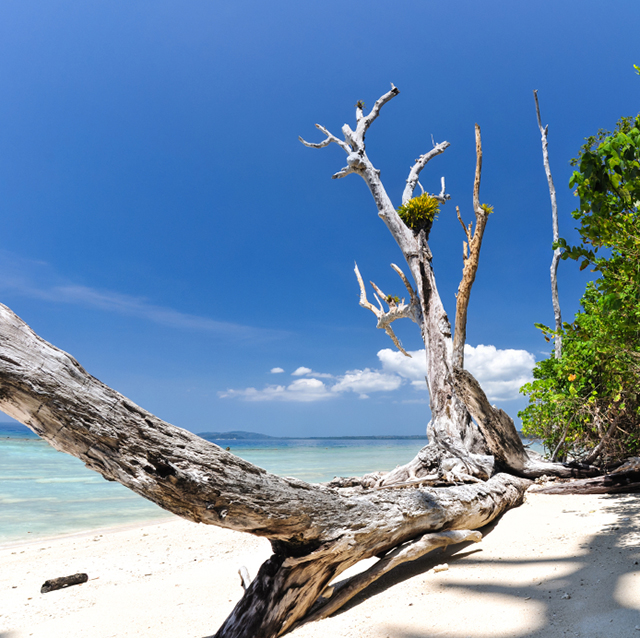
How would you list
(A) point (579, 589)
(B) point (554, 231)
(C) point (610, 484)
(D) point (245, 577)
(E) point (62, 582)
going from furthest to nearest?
(B) point (554, 231)
(C) point (610, 484)
(E) point (62, 582)
(D) point (245, 577)
(A) point (579, 589)

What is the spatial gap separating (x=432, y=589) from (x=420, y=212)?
7.40m

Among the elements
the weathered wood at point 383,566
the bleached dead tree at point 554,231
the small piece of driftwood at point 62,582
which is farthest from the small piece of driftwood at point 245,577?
the bleached dead tree at point 554,231

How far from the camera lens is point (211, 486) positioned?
7.67ft

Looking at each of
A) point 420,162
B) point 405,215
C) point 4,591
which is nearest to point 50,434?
point 4,591

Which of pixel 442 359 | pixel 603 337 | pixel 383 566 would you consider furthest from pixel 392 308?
pixel 383 566

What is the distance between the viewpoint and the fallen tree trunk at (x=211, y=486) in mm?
2031

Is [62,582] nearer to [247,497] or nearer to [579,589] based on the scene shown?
[247,497]

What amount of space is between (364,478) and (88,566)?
405 centimetres

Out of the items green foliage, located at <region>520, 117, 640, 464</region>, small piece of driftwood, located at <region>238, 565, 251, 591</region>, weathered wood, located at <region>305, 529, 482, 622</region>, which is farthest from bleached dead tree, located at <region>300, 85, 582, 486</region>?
small piece of driftwood, located at <region>238, 565, 251, 591</region>

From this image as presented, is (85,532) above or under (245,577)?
under

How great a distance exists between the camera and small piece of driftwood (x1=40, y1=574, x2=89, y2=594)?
4.39 m

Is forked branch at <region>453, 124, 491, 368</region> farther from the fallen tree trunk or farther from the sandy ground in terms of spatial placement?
the fallen tree trunk

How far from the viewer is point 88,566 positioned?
204 inches

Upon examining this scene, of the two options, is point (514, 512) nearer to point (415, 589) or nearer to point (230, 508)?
A: point (415, 589)
